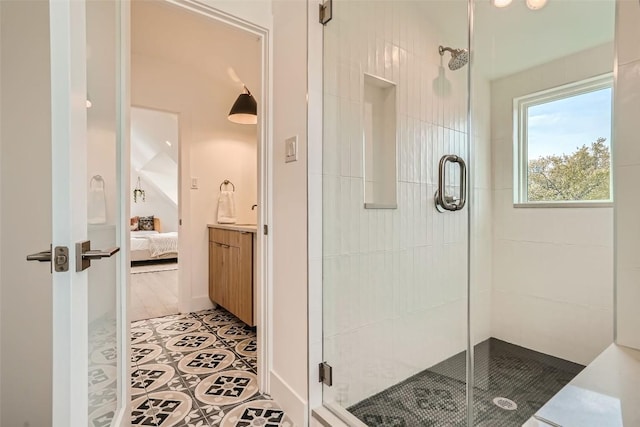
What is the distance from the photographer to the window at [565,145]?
162 cm

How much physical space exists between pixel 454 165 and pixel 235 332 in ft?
6.76

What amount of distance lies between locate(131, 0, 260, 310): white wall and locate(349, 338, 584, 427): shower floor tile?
7.20ft

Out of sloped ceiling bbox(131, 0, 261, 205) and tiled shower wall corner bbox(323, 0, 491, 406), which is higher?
sloped ceiling bbox(131, 0, 261, 205)

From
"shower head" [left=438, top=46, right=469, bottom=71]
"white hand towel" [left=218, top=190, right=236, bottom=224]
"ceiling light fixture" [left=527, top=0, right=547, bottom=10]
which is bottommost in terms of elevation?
"white hand towel" [left=218, top=190, right=236, bottom=224]

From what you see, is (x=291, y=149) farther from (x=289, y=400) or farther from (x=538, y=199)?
(x=538, y=199)

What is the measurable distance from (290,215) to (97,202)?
2.55ft

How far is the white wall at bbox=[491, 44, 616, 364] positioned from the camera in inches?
63.4

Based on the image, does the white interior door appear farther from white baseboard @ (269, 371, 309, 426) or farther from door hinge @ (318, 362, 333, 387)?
door hinge @ (318, 362, 333, 387)

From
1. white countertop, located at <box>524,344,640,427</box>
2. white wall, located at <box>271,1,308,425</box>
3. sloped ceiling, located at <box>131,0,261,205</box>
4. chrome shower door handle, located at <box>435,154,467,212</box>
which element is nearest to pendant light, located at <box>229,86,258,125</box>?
sloped ceiling, located at <box>131,0,261,205</box>

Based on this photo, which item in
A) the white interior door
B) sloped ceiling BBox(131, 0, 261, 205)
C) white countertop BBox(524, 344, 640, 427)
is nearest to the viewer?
the white interior door

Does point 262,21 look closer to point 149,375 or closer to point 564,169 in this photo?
point 564,169

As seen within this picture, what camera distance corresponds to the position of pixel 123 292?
1.26 meters

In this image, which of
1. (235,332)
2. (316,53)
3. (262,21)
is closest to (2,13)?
(262,21)

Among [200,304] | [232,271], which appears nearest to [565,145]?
[232,271]
